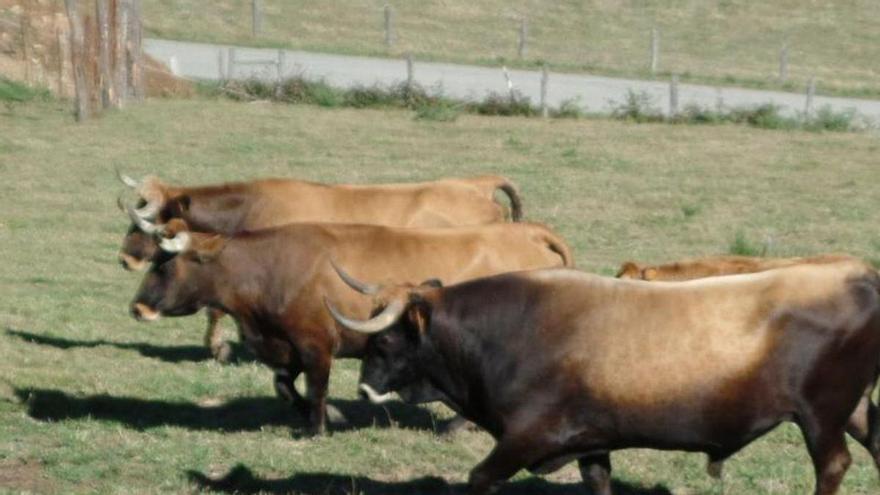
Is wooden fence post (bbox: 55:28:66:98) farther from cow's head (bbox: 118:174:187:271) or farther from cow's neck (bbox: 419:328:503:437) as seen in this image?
cow's neck (bbox: 419:328:503:437)

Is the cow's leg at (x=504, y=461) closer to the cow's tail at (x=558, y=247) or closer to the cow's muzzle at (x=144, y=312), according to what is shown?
the cow's tail at (x=558, y=247)

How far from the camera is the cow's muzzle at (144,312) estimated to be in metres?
11.4

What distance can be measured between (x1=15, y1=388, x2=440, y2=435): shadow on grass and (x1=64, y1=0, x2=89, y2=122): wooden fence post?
16.7 m

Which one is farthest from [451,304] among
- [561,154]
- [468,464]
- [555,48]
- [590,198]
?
[555,48]

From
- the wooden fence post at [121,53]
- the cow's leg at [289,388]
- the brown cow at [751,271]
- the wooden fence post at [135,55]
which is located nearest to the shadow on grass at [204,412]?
the cow's leg at [289,388]

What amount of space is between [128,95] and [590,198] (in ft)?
37.5

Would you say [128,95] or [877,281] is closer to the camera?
→ [877,281]

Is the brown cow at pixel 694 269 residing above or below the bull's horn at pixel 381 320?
below

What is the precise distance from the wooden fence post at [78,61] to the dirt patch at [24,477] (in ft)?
61.4

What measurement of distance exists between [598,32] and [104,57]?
95.9 ft

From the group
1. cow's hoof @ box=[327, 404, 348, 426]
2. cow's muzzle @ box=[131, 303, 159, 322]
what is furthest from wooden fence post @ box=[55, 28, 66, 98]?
cow's hoof @ box=[327, 404, 348, 426]

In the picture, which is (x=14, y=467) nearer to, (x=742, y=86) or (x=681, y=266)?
(x=681, y=266)

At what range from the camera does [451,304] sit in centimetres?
875

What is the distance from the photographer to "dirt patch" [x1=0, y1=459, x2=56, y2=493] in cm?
966
